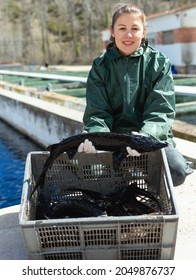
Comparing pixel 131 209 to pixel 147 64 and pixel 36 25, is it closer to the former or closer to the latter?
pixel 147 64

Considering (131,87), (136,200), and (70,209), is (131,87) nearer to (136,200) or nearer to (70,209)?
(136,200)

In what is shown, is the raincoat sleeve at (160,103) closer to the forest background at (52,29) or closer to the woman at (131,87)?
the woman at (131,87)

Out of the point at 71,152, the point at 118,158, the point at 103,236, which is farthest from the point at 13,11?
the point at 103,236

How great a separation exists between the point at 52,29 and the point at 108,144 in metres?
48.8

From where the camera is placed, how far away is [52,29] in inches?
1928

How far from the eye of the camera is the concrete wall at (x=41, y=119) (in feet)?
23.8

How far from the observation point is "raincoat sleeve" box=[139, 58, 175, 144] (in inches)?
115

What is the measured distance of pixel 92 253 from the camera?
219 cm

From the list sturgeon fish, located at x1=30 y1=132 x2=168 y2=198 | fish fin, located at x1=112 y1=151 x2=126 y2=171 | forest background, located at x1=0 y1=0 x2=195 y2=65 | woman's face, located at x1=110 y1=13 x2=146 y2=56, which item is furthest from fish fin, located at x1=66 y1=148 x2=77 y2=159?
forest background, located at x1=0 y1=0 x2=195 y2=65

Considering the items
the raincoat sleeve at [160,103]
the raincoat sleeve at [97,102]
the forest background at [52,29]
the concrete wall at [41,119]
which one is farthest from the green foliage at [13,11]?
the raincoat sleeve at [160,103]

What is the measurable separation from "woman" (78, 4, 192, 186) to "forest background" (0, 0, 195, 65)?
1599 inches

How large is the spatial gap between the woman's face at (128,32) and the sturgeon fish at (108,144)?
872 millimetres

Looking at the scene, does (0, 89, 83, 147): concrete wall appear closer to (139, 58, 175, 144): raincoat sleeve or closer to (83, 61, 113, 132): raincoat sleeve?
(83, 61, 113, 132): raincoat sleeve

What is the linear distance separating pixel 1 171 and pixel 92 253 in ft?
18.1
